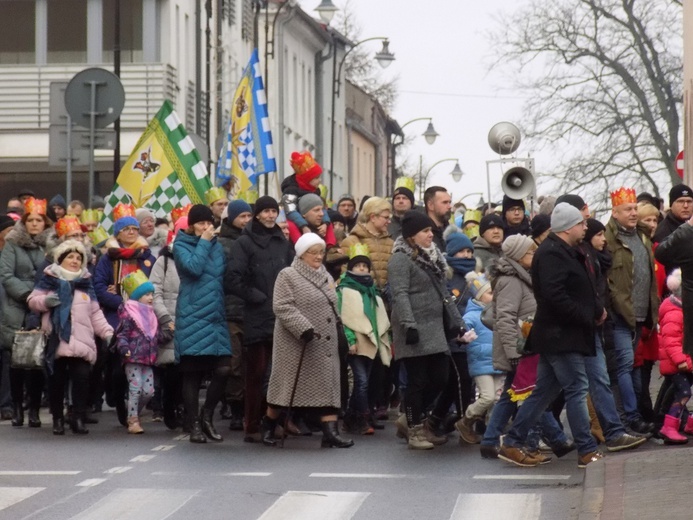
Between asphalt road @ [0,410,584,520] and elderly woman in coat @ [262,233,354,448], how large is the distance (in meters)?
0.35

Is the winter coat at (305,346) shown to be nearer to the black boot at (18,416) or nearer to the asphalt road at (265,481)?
the asphalt road at (265,481)

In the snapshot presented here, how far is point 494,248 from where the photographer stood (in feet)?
56.7

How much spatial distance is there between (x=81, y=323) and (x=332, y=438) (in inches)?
104

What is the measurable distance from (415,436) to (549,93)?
137 ft

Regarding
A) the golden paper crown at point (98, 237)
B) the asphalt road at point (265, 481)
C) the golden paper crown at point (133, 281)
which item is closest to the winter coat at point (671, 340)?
the asphalt road at point (265, 481)

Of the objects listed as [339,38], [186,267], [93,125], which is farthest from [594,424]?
[339,38]

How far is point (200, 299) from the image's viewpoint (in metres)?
16.2

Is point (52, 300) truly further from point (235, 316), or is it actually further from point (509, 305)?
point (509, 305)

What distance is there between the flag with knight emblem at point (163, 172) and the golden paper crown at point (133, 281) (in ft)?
20.2

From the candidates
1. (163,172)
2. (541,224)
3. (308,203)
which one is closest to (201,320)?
(308,203)

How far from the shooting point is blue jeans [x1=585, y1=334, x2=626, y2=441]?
1435cm

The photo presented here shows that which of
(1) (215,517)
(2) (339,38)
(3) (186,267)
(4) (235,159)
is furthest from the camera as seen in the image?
(2) (339,38)

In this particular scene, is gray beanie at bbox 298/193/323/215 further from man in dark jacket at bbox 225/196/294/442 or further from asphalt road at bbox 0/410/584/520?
asphalt road at bbox 0/410/584/520

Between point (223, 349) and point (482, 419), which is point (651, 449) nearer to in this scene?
point (482, 419)
